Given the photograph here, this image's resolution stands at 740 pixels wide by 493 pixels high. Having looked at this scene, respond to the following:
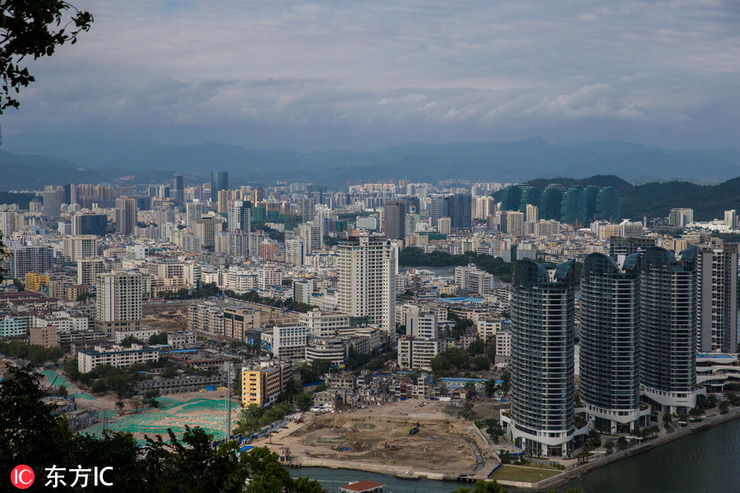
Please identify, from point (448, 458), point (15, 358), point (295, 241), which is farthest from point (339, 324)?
point (295, 241)

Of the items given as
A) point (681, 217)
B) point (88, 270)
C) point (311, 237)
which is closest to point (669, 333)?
point (88, 270)

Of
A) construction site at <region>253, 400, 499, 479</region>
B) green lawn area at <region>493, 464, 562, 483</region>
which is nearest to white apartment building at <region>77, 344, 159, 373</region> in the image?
construction site at <region>253, 400, 499, 479</region>

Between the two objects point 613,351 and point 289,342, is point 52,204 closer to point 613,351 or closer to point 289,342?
point 289,342

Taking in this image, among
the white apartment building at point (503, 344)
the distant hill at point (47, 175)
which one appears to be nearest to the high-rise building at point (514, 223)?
the white apartment building at point (503, 344)

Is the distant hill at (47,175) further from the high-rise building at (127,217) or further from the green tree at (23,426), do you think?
the green tree at (23,426)

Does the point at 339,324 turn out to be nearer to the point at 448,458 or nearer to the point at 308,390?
the point at 308,390
